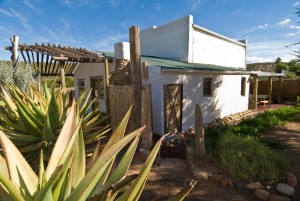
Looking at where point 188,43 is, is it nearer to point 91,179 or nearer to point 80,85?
point 80,85

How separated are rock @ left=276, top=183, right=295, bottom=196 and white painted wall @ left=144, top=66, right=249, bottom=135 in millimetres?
4733

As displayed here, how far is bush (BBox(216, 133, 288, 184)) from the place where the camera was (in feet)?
16.0

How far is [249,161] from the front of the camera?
5305mm

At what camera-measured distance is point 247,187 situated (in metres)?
4.58

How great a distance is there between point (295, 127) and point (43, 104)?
11.1m

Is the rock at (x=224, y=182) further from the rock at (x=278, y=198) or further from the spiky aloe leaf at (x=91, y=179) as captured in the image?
the spiky aloe leaf at (x=91, y=179)

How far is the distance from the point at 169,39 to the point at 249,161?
9.86m

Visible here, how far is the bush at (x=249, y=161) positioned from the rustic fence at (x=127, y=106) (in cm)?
222

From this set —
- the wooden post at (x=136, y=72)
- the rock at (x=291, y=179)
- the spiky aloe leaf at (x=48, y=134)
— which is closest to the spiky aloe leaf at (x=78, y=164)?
the spiky aloe leaf at (x=48, y=134)

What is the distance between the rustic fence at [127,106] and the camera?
21.8 ft

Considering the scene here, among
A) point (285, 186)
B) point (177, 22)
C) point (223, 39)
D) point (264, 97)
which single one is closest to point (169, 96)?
point (285, 186)

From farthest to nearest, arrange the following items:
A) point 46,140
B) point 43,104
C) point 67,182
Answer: point 43,104 < point 46,140 < point 67,182

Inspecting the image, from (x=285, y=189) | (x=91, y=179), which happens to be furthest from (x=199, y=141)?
(x=91, y=179)

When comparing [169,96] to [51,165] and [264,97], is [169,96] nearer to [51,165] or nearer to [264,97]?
[51,165]
